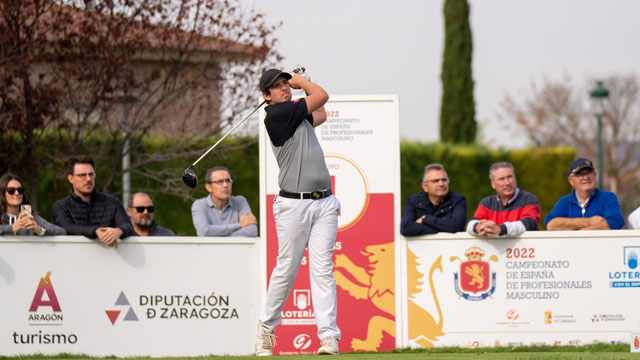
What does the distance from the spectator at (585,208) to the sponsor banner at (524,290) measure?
23cm

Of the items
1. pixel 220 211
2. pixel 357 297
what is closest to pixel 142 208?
pixel 220 211

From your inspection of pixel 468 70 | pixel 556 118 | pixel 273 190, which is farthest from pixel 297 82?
pixel 556 118

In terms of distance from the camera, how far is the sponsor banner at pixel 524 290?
29.0 ft

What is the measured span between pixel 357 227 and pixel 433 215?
0.78 meters

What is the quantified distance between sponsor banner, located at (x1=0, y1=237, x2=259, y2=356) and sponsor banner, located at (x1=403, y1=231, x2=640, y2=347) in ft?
5.49

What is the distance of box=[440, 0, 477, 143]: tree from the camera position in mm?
31266

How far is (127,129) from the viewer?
566 inches

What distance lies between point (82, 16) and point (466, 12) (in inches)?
810

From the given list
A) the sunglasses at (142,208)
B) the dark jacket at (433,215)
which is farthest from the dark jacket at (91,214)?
the dark jacket at (433,215)

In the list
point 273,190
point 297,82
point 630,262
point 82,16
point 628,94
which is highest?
point 628,94

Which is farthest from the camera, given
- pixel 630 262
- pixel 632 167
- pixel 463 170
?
pixel 632 167

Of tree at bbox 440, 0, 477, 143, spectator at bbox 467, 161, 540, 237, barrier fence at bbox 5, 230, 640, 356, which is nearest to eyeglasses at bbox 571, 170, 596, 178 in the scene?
spectator at bbox 467, 161, 540, 237

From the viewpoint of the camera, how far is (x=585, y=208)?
9.26 meters

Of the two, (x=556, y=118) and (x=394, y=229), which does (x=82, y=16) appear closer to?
(x=394, y=229)
